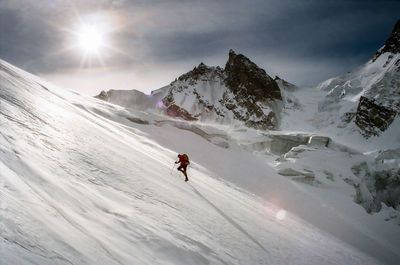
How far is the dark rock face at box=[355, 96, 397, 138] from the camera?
306ft

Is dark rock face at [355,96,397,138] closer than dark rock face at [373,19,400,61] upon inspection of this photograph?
Yes

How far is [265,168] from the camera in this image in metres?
27.7

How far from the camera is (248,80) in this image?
13300cm

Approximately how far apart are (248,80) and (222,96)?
1758 cm

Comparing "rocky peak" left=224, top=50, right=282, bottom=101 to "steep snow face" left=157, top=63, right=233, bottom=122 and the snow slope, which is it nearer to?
"steep snow face" left=157, top=63, right=233, bottom=122

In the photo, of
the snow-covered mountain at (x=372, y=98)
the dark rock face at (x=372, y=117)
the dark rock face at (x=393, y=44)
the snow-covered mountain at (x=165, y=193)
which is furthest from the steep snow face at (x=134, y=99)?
the dark rock face at (x=393, y=44)

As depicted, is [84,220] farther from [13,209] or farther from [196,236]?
[196,236]

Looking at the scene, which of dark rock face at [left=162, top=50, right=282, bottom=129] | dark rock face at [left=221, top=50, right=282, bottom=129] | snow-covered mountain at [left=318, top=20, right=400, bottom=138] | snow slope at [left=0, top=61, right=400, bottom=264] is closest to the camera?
snow slope at [left=0, top=61, right=400, bottom=264]

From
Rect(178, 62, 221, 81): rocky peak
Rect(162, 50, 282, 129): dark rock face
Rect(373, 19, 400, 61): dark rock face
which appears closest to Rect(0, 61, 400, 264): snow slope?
Rect(162, 50, 282, 129): dark rock face

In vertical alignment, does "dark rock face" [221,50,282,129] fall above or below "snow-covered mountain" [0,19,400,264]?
above

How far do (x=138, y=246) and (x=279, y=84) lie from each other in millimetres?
147927

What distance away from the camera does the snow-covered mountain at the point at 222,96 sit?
4621 inches

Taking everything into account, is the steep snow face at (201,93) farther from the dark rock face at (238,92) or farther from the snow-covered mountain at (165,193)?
the snow-covered mountain at (165,193)

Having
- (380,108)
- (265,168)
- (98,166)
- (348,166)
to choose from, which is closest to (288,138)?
(348,166)
